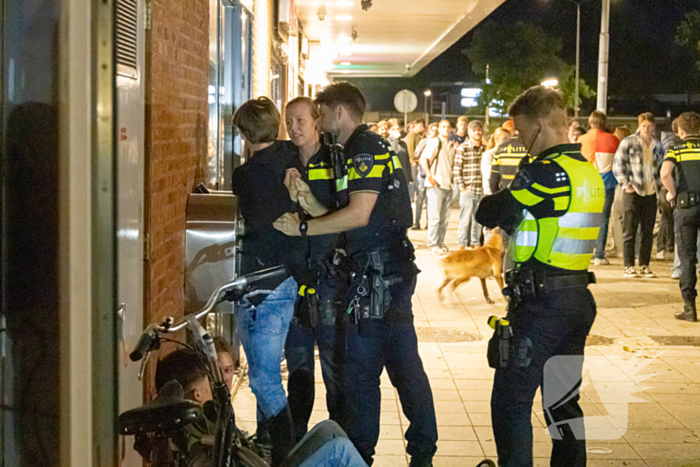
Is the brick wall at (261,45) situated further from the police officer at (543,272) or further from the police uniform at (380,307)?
the police officer at (543,272)

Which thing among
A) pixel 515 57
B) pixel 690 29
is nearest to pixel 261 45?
pixel 690 29

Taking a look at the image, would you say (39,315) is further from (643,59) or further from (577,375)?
(643,59)

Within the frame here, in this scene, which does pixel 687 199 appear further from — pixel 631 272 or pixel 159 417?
pixel 159 417

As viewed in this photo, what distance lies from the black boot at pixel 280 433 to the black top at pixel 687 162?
6023 mm

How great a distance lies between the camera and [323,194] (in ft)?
15.6

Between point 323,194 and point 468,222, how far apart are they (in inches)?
358

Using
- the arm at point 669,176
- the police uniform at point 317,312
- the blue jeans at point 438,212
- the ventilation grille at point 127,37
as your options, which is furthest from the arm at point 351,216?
the blue jeans at point 438,212

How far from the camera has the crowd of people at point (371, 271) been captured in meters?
3.98

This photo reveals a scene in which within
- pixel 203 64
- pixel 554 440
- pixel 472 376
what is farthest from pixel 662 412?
pixel 203 64

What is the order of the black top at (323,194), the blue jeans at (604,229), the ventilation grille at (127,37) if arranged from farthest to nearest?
the blue jeans at (604,229) < the black top at (323,194) < the ventilation grille at (127,37)

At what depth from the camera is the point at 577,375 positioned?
4.12 metres

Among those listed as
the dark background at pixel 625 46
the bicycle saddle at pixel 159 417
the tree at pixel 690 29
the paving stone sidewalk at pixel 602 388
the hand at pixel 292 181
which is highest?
the dark background at pixel 625 46

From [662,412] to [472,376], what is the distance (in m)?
1.50

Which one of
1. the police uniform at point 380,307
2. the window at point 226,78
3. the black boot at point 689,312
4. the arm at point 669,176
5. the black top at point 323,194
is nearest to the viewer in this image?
the police uniform at point 380,307
